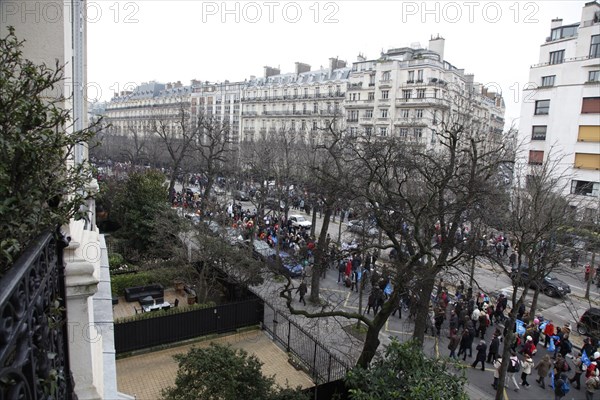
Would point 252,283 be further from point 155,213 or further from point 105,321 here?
point 105,321

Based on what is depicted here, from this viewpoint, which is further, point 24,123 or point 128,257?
point 128,257

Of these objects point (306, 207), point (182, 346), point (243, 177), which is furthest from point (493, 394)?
point (243, 177)

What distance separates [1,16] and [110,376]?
4.47m

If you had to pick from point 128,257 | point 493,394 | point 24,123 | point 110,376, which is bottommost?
point 493,394

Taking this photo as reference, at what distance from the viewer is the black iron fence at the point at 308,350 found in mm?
12109

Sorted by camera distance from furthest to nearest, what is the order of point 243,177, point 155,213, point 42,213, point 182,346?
point 243,177
point 155,213
point 182,346
point 42,213

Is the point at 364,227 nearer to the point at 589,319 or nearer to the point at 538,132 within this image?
the point at 589,319

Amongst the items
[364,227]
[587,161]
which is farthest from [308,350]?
[587,161]

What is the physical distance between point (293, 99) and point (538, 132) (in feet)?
122

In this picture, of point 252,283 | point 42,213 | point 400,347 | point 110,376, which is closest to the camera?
point 42,213

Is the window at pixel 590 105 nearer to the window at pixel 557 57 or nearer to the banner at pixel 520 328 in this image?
the window at pixel 557 57

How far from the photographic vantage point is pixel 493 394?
44.0 ft

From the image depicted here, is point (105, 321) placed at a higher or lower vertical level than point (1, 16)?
lower

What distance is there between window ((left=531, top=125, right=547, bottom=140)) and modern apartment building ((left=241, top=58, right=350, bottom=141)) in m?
25.8
